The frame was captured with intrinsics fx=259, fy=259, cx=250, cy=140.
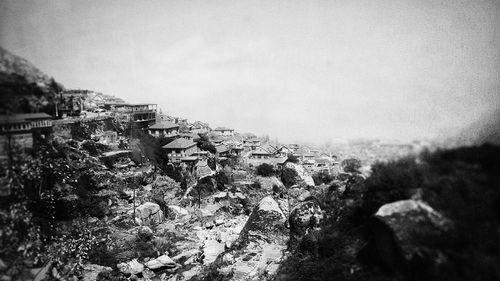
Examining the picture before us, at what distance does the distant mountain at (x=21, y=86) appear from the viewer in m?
11.3

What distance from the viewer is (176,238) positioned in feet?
64.0

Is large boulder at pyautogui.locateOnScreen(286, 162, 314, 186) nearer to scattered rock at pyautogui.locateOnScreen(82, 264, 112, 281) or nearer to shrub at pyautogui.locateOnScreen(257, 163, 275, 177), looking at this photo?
shrub at pyautogui.locateOnScreen(257, 163, 275, 177)

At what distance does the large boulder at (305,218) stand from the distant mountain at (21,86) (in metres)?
15.2

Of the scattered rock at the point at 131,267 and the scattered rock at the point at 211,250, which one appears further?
the scattered rock at the point at 211,250

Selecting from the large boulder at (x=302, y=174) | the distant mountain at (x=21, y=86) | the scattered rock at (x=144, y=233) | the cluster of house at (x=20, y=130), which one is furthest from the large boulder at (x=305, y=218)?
the large boulder at (x=302, y=174)

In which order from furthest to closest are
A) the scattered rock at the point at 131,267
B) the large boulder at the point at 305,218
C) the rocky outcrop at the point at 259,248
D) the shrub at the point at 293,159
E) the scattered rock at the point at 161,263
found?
the shrub at the point at 293,159, the scattered rock at the point at 161,263, the scattered rock at the point at 131,267, the large boulder at the point at 305,218, the rocky outcrop at the point at 259,248

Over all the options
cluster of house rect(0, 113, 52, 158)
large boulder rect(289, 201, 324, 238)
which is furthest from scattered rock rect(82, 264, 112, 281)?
large boulder rect(289, 201, 324, 238)

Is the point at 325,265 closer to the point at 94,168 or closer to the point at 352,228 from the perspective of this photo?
the point at 352,228

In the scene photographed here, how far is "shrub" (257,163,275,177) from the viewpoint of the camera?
35.3 meters

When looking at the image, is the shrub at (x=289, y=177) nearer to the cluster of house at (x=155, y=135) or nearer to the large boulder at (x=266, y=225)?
the cluster of house at (x=155, y=135)

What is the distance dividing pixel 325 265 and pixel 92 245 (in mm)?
14626

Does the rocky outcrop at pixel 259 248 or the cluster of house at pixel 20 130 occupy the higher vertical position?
the cluster of house at pixel 20 130

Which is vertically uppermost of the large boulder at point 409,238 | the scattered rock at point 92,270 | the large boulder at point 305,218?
the large boulder at point 409,238

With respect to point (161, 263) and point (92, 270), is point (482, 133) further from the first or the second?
point (92, 270)
